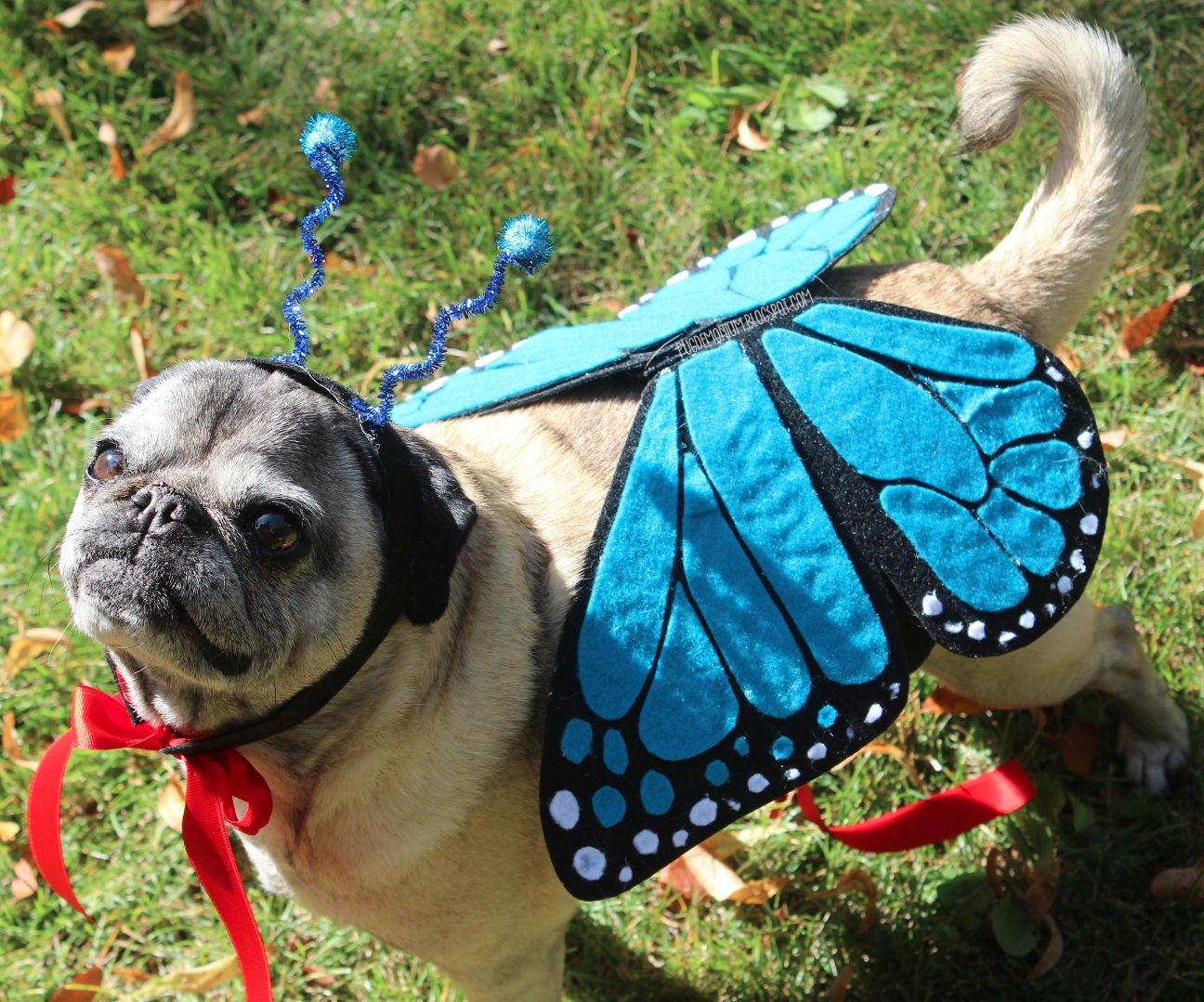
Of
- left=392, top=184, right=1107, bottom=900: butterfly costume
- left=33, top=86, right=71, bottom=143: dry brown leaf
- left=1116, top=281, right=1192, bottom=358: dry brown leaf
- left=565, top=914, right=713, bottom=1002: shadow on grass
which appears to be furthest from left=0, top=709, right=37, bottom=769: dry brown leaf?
left=1116, top=281, right=1192, bottom=358: dry brown leaf

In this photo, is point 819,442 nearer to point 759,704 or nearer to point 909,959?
point 759,704

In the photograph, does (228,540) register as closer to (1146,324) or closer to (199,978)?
(199,978)

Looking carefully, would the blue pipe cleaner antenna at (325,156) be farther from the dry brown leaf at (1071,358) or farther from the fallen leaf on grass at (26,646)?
the dry brown leaf at (1071,358)

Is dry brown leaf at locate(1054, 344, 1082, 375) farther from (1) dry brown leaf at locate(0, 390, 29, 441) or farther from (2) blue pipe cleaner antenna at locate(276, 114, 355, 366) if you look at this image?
(1) dry brown leaf at locate(0, 390, 29, 441)

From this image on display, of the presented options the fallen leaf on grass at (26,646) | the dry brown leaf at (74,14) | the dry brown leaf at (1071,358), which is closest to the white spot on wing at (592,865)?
the fallen leaf on grass at (26,646)

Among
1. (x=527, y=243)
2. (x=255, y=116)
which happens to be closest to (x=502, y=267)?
(x=527, y=243)
